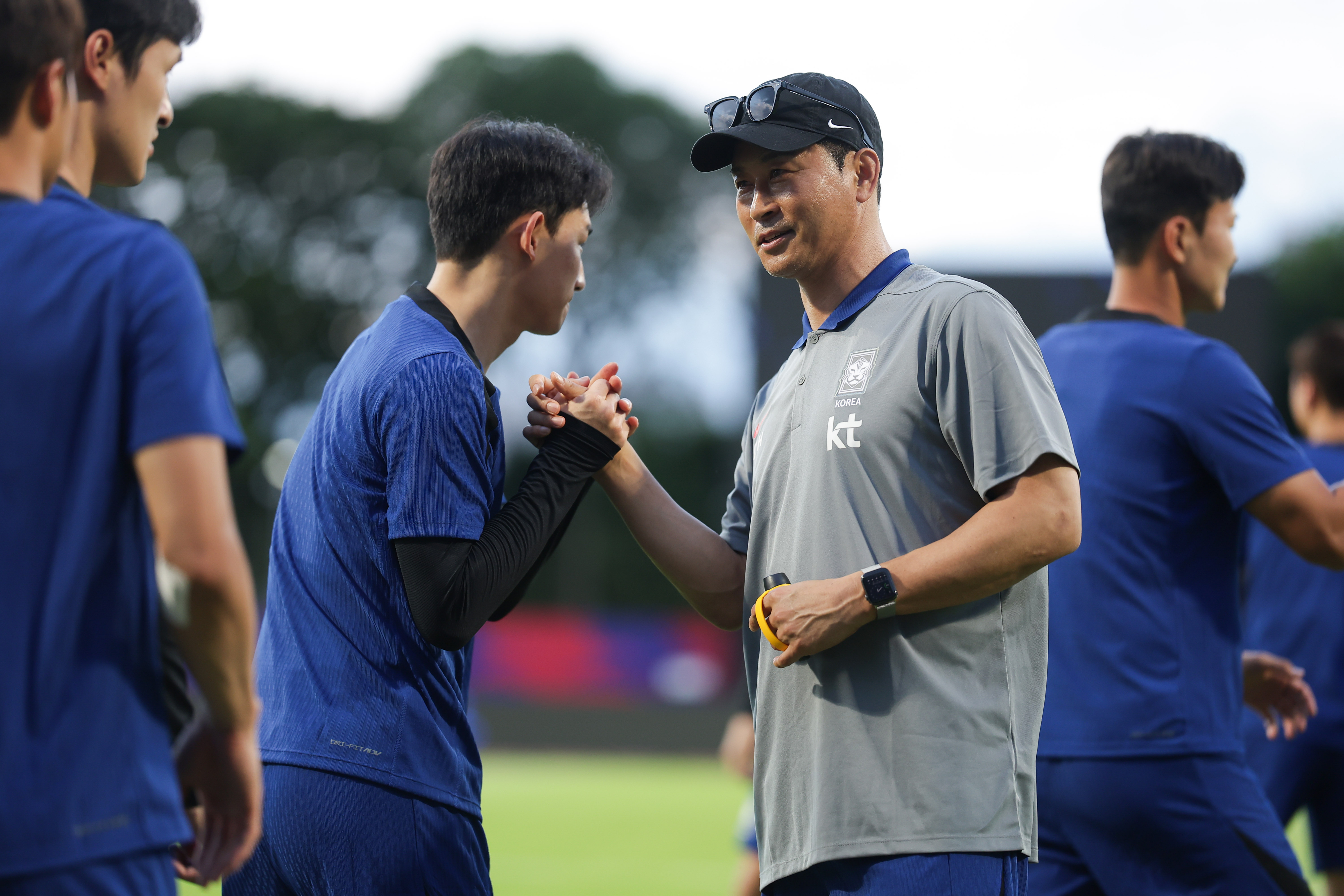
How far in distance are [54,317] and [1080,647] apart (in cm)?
276

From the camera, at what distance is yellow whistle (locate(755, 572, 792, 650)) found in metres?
2.91

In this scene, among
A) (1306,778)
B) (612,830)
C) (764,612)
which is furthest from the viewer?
(612,830)

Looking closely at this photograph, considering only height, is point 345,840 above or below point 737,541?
below

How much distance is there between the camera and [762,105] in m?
3.27

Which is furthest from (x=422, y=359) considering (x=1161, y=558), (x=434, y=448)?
(x=1161, y=558)

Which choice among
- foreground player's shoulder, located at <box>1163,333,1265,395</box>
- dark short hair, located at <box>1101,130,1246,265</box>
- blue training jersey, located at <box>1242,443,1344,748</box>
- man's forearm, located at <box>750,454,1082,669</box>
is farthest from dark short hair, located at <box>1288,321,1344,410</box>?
man's forearm, located at <box>750,454,1082,669</box>

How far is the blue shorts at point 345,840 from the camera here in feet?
8.98

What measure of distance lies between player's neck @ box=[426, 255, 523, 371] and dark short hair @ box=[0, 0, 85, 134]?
3.86 feet

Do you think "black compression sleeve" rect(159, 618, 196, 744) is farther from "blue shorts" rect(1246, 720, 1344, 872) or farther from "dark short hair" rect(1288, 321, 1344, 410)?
"dark short hair" rect(1288, 321, 1344, 410)

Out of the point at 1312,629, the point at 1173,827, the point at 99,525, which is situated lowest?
the point at 1312,629

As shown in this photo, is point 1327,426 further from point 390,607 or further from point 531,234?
point 390,607

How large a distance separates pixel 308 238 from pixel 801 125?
1820 inches

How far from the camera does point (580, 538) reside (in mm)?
43406

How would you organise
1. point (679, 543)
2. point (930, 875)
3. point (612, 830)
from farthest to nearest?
1. point (612, 830)
2. point (679, 543)
3. point (930, 875)
